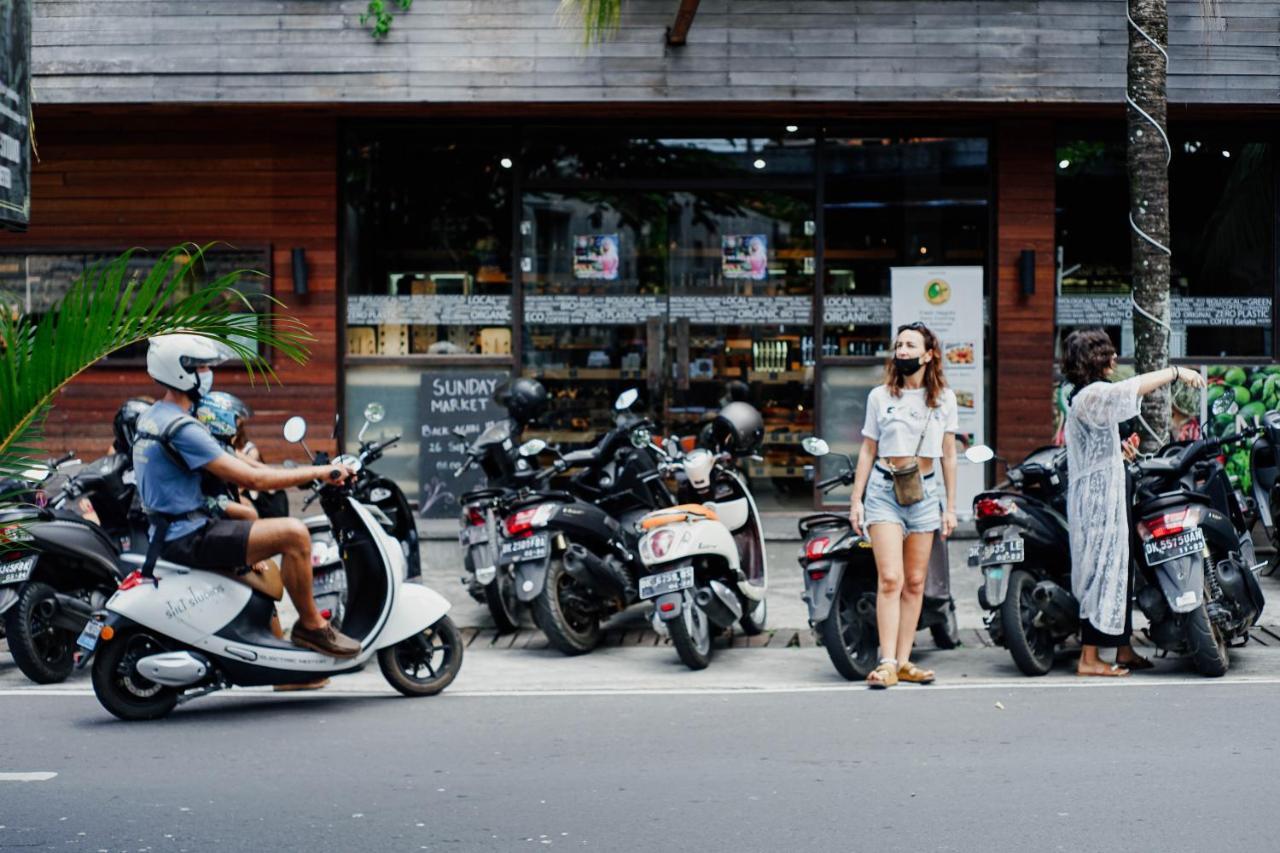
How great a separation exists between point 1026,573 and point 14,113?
239 inches

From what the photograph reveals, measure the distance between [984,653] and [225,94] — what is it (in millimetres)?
7149

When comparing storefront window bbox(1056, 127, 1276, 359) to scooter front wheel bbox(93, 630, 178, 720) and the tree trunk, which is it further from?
scooter front wheel bbox(93, 630, 178, 720)

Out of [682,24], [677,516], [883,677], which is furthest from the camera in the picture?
[682,24]

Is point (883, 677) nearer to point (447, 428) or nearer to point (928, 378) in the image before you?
point (928, 378)

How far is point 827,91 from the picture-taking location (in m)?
12.1

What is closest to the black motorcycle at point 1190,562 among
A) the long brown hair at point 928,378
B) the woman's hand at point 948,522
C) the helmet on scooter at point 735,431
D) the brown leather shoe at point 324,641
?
the woman's hand at point 948,522

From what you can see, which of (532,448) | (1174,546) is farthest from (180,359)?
(1174,546)

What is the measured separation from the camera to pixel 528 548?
8836 millimetres

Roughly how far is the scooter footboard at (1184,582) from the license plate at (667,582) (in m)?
2.46

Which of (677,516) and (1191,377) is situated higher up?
(1191,377)

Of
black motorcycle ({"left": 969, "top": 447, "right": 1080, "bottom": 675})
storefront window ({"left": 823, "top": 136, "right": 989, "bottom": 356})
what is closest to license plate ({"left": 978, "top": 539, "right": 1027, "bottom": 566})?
black motorcycle ({"left": 969, "top": 447, "right": 1080, "bottom": 675})

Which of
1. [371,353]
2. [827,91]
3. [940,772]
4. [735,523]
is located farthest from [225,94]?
[940,772]

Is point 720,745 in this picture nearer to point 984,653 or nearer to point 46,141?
point 984,653

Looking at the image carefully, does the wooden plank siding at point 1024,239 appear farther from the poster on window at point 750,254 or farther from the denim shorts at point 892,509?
the denim shorts at point 892,509
